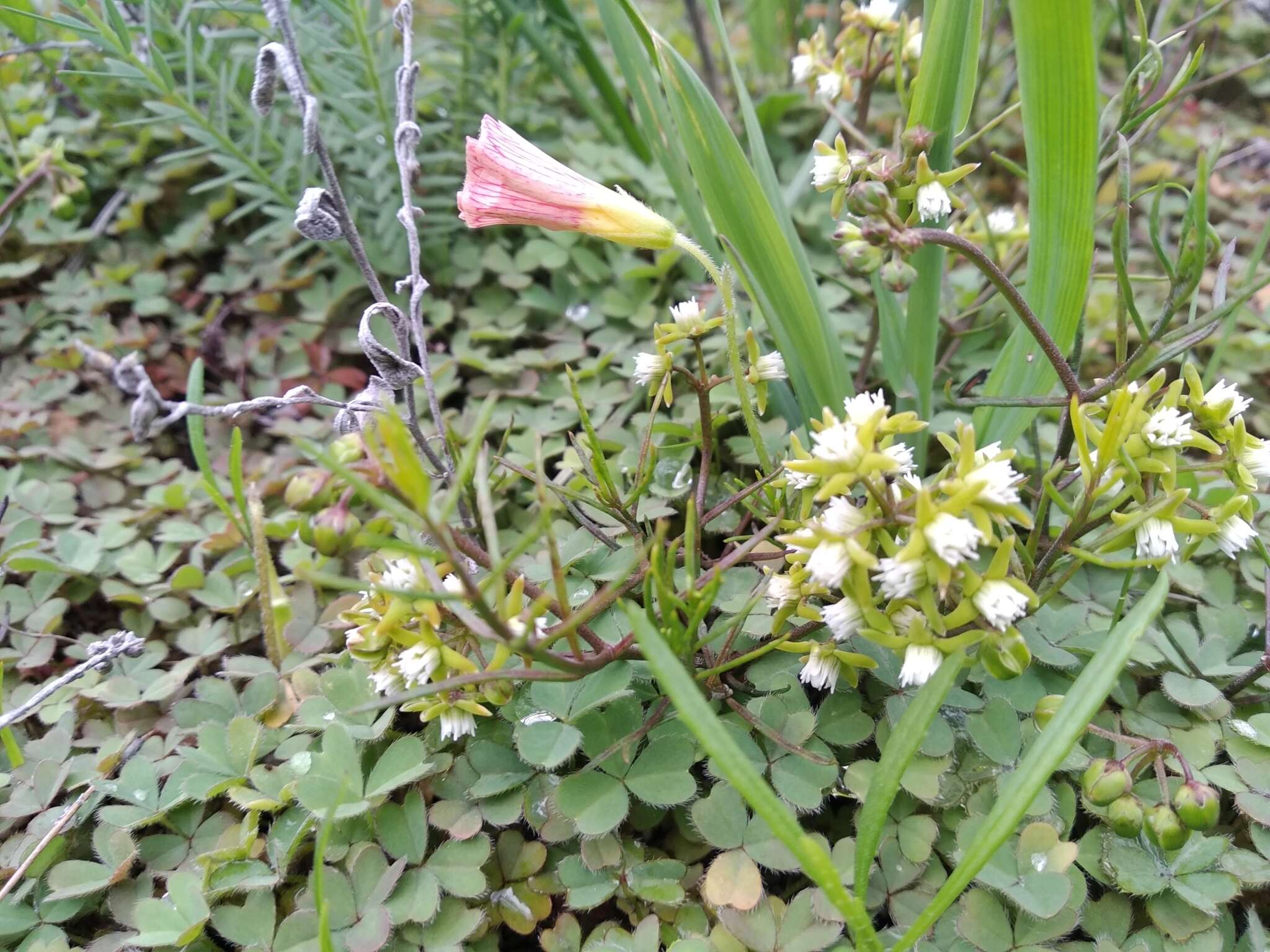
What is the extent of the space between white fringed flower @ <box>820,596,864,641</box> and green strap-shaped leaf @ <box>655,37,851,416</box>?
0.43 meters

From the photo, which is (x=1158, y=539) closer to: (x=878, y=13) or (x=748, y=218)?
(x=748, y=218)

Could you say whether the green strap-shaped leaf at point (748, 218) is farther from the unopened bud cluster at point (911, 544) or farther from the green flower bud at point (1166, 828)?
the green flower bud at point (1166, 828)

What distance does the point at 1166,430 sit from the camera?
754mm

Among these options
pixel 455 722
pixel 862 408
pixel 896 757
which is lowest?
pixel 455 722

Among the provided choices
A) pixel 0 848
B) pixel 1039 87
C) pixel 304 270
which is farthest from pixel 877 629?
pixel 304 270

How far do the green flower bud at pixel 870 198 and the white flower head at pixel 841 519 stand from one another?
11.8 inches

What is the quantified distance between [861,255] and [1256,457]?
451 millimetres

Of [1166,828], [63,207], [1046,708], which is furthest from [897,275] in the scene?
[63,207]

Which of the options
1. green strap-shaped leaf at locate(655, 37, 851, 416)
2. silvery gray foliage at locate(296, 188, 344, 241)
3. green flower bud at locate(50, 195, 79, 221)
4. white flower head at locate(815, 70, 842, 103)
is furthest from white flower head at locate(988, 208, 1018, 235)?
green flower bud at locate(50, 195, 79, 221)

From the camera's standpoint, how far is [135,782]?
968 mm

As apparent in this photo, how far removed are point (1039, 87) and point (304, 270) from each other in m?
1.44

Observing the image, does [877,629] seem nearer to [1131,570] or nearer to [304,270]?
[1131,570]

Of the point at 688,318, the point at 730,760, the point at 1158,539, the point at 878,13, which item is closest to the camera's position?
the point at 730,760

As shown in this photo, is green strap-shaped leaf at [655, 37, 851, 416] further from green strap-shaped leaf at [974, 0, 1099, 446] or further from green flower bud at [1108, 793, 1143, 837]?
green flower bud at [1108, 793, 1143, 837]
